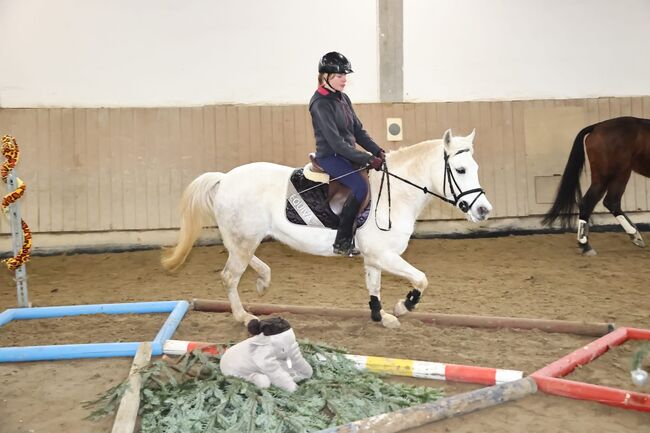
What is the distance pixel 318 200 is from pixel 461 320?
1495 millimetres

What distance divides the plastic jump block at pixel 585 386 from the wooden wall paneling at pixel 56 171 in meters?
7.46

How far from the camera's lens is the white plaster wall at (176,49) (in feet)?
30.3

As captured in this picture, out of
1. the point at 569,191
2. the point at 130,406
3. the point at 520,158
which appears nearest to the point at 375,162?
the point at 130,406

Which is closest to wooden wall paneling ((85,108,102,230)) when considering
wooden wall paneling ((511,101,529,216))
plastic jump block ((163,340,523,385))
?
plastic jump block ((163,340,523,385))

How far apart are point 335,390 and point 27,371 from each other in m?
2.19

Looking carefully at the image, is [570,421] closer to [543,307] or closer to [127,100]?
[543,307]

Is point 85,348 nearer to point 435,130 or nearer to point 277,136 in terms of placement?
point 277,136

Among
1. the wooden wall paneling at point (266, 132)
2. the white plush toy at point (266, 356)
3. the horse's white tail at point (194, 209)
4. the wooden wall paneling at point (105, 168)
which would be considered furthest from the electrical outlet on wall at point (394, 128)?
the white plush toy at point (266, 356)

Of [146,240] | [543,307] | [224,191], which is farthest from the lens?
[146,240]

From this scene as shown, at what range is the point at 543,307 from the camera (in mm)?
5941

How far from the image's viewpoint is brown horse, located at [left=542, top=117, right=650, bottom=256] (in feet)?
28.0

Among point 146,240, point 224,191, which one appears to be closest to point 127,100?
point 146,240

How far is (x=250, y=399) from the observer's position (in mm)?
3408

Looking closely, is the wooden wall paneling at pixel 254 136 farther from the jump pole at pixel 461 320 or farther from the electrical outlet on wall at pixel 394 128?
the jump pole at pixel 461 320
